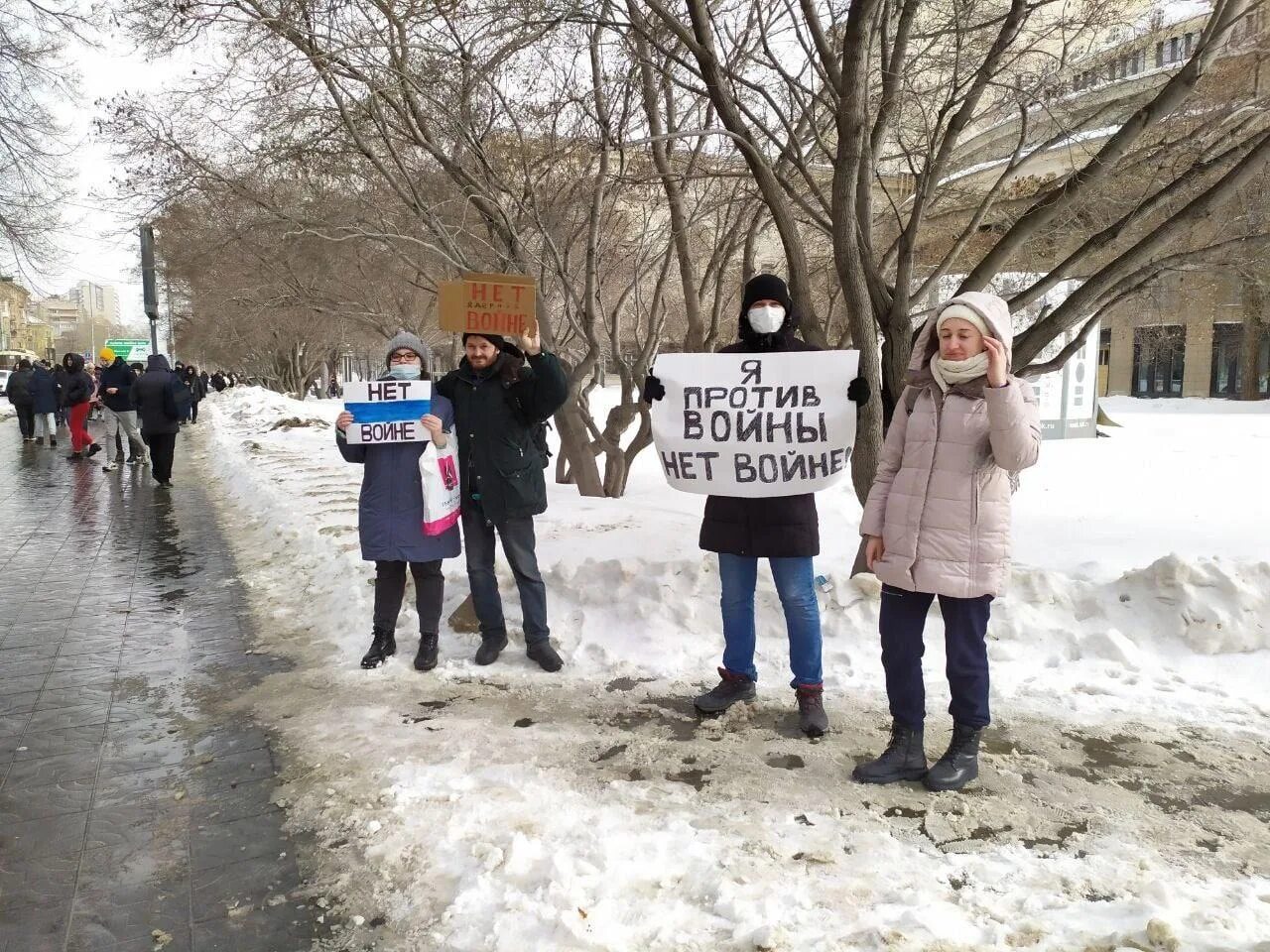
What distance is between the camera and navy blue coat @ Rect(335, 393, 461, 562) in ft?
16.3

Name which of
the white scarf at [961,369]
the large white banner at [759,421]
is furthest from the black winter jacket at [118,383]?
the white scarf at [961,369]

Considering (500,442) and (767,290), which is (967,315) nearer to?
(767,290)

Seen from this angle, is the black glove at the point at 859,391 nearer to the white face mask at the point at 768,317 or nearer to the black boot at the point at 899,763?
Answer: the white face mask at the point at 768,317

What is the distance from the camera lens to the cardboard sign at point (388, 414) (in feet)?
16.3

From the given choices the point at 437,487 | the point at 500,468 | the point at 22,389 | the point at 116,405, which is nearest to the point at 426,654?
the point at 437,487

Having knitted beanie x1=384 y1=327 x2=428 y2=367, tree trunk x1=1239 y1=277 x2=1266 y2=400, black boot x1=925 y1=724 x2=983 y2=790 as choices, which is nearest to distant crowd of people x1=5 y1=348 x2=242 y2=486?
knitted beanie x1=384 y1=327 x2=428 y2=367

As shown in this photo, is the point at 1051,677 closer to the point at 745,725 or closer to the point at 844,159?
the point at 745,725

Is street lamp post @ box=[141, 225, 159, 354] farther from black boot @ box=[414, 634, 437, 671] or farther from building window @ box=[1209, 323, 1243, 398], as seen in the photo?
building window @ box=[1209, 323, 1243, 398]

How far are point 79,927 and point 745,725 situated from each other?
8.67 feet

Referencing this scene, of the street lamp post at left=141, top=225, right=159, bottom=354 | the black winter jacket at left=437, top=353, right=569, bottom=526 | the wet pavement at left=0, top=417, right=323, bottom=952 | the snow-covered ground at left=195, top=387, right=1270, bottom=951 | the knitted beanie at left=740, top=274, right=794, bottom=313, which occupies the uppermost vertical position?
the street lamp post at left=141, top=225, right=159, bottom=354

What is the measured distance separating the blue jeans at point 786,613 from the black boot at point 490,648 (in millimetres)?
1375

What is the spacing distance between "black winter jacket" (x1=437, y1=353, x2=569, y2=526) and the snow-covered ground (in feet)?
3.04

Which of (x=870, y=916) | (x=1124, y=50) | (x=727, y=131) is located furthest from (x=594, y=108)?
(x=870, y=916)

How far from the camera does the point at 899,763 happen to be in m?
3.64
